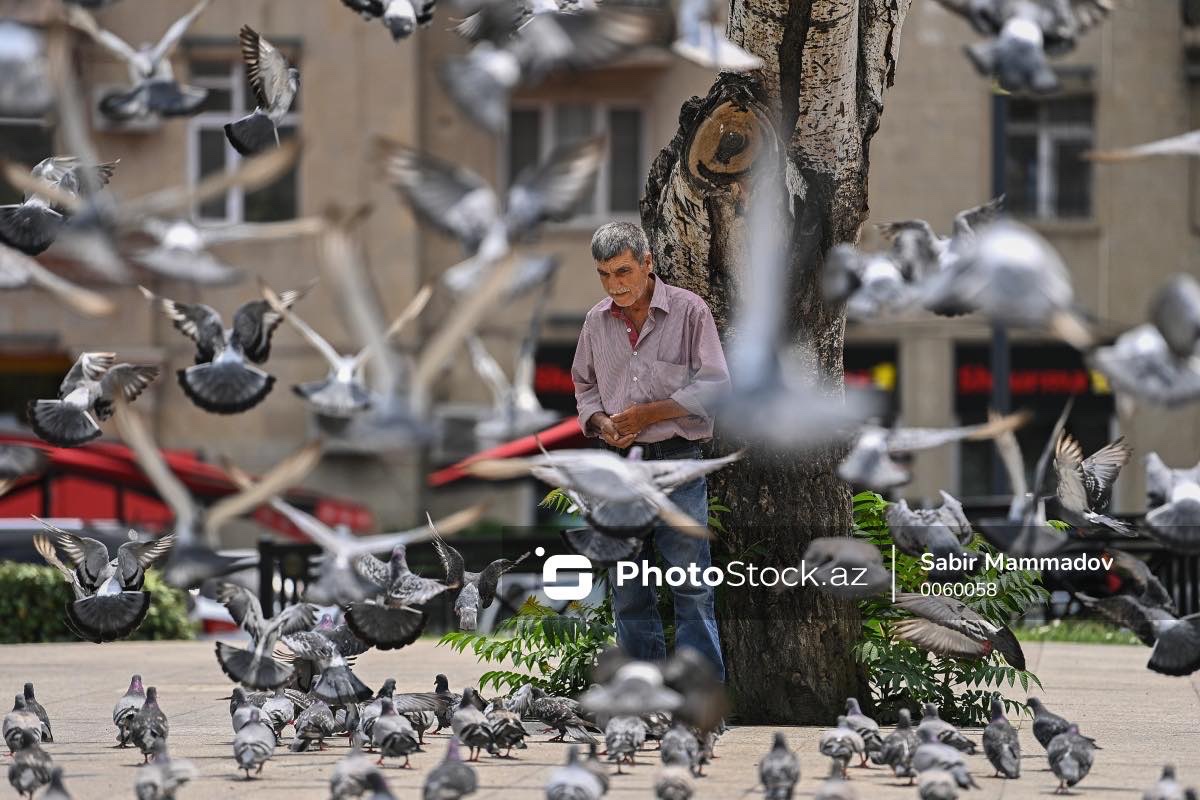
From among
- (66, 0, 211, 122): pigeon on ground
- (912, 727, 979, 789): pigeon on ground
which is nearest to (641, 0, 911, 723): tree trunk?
(912, 727, 979, 789): pigeon on ground

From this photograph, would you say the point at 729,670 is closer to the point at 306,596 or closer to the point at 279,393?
the point at 306,596

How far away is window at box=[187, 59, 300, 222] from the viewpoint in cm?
2481

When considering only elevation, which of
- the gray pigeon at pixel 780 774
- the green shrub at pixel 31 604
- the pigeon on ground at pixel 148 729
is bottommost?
the green shrub at pixel 31 604

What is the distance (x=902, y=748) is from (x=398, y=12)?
120 inches

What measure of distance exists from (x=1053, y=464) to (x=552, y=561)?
2988 mm

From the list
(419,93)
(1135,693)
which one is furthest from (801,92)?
(419,93)

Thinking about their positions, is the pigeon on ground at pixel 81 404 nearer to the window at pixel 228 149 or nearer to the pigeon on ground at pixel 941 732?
the pigeon on ground at pixel 941 732

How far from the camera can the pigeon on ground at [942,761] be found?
607 cm

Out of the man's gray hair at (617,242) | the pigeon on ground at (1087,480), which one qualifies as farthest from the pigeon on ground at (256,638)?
the pigeon on ground at (1087,480)

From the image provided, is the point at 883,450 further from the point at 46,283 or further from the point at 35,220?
the point at 35,220

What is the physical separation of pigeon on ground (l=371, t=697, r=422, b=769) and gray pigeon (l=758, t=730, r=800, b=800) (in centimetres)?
137

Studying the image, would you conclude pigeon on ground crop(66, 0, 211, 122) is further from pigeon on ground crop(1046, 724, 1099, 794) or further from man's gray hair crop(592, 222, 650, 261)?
pigeon on ground crop(1046, 724, 1099, 794)

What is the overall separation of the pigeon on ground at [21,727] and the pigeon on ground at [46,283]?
155 centimetres

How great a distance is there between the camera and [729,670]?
7.90 m
